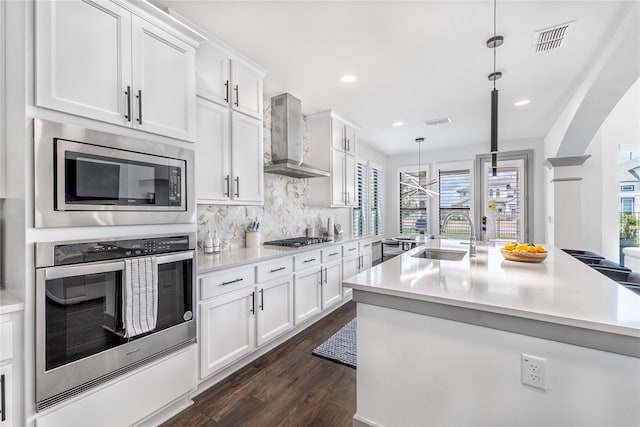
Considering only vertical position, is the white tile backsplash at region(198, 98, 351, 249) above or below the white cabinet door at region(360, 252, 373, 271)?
above

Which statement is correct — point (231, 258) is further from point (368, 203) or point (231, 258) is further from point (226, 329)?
point (368, 203)

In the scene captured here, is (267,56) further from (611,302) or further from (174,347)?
(611,302)

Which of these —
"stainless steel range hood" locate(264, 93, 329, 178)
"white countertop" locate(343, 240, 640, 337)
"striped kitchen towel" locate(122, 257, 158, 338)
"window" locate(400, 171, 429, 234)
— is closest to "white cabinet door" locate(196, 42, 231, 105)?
"stainless steel range hood" locate(264, 93, 329, 178)

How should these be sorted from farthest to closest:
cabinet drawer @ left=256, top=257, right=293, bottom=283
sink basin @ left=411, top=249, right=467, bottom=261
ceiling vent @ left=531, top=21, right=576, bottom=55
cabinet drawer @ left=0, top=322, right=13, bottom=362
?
sink basin @ left=411, top=249, right=467, bottom=261
cabinet drawer @ left=256, top=257, right=293, bottom=283
ceiling vent @ left=531, top=21, right=576, bottom=55
cabinet drawer @ left=0, top=322, right=13, bottom=362

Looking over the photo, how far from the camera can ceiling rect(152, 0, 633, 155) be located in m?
1.91

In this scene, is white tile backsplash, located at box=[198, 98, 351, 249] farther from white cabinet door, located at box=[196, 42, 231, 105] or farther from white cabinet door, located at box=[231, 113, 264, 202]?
white cabinet door, located at box=[196, 42, 231, 105]

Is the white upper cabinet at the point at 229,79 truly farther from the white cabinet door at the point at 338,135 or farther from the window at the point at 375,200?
the window at the point at 375,200

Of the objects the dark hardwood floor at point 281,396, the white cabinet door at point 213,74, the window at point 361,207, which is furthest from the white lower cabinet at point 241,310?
the window at point 361,207

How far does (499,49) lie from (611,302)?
7.14 feet

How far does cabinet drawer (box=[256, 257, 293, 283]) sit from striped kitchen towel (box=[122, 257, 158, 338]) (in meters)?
0.90

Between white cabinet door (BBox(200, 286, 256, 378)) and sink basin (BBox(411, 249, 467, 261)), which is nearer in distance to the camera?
white cabinet door (BBox(200, 286, 256, 378))

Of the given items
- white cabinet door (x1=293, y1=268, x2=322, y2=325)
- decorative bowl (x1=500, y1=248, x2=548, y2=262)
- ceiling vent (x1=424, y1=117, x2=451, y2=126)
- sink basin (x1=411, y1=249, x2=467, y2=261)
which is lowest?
white cabinet door (x1=293, y1=268, x2=322, y2=325)

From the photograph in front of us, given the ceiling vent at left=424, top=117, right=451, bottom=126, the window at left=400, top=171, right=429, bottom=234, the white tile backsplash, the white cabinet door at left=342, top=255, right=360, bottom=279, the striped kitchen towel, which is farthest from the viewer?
the window at left=400, top=171, right=429, bottom=234

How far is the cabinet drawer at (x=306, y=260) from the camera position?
2.88 m
